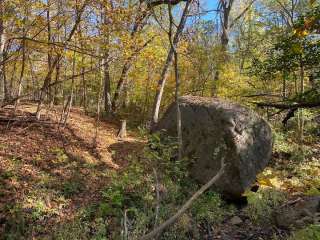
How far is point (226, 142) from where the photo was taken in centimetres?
794

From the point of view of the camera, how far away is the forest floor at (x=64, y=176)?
629cm

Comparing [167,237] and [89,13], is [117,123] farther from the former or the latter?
[167,237]

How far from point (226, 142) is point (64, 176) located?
4.00 meters

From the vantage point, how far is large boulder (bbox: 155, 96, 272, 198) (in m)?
7.83

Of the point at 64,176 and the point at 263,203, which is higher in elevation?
the point at 64,176

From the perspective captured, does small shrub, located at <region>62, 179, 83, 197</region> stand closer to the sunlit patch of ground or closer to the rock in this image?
the sunlit patch of ground

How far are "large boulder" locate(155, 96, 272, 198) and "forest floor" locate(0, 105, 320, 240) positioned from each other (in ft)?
→ 1.78

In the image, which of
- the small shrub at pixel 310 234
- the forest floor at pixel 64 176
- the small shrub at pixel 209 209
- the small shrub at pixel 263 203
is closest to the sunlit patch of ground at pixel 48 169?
the forest floor at pixel 64 176

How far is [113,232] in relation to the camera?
6.03 meters

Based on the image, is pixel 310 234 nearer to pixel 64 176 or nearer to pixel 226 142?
pixel 226 142

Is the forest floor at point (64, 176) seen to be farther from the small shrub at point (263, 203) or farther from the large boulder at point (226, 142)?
the large boulder at point (226, 142)

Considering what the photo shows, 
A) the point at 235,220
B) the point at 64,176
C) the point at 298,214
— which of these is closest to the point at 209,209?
the point at 235,220

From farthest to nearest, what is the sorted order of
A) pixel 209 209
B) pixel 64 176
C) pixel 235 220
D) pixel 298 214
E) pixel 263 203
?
pixel 64 176 → pixel 263 203 → pixel 209 209 → pixel 235 220 → pixel 298 214

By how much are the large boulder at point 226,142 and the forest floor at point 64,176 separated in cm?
54
